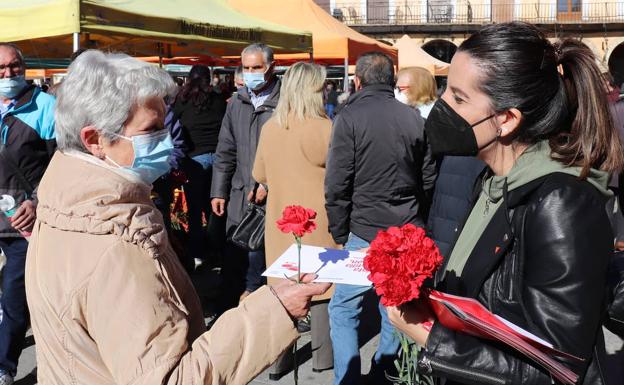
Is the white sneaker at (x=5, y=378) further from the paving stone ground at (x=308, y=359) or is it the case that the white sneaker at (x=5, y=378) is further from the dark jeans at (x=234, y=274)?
the dark jeans at (x=234, y=274)

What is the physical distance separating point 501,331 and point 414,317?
26 centimetres

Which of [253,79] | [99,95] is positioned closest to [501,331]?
[99,95]

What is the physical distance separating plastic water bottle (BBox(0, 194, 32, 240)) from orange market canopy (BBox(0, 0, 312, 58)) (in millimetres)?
1335

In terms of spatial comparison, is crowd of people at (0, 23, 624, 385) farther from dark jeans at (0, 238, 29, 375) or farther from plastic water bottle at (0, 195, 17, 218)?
dark jeans at (0, 238, 29, 375)

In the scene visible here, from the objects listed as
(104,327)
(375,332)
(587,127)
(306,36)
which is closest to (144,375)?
(104,327)

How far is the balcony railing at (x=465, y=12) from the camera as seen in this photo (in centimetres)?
3491

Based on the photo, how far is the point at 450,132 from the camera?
6.46 feet

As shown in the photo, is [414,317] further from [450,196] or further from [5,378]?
[5,378]

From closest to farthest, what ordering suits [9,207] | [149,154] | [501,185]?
[501,185]
[149,154]
[9,207]

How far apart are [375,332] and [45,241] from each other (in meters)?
3.76

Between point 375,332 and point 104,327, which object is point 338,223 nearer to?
point 375,332

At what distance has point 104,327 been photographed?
1.67 m

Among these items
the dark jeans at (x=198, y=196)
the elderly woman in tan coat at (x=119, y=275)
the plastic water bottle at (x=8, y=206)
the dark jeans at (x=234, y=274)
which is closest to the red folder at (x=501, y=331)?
the elderly woman in tan coat at (x=119, y=275)

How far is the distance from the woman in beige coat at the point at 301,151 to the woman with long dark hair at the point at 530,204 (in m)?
2.43
